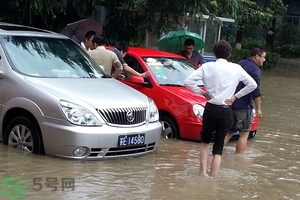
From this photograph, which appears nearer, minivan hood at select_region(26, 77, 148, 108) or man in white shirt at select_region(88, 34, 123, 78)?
→ minivan hood at select_region(26, 77, 148, 108)

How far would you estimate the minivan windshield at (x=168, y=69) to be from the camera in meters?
9.27

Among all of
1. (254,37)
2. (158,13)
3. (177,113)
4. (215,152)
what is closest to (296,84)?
(158,13)

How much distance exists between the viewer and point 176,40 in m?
13.0

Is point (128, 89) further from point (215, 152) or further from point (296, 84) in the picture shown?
point (296, 84)

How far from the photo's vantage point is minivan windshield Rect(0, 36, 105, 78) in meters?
7.36

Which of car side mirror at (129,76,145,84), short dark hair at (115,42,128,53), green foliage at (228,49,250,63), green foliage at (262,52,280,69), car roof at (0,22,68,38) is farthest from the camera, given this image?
green foliage at (262,52,280,69)

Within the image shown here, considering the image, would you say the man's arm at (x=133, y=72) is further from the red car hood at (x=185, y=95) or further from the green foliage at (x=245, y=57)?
the green foliage at (x=245, y=57)

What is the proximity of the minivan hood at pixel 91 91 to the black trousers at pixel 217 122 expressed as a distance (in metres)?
1.02

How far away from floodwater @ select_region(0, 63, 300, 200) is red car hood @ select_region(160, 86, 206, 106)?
670mm

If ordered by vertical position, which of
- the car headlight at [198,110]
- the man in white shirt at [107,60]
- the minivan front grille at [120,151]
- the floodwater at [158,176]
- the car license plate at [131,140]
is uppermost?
the man in white shirt at [107,60]
